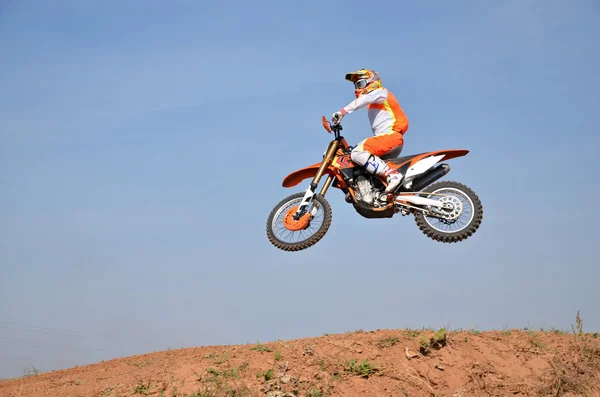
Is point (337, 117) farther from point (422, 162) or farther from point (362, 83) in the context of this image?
point (422, 162)

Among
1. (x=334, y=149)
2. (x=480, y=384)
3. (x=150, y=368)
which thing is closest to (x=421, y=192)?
(x=334, y=149)

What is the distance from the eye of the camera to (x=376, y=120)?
40.3 feet

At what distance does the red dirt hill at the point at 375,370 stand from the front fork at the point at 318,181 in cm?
276

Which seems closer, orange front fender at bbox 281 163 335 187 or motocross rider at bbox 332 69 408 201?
motocross rider at bbox 332 69 408 201

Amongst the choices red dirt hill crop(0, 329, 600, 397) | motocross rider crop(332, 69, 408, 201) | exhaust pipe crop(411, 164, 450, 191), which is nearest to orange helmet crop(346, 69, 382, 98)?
motocross rider crop(332, 69, 408, 201)

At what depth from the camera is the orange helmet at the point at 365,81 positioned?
12102 mm

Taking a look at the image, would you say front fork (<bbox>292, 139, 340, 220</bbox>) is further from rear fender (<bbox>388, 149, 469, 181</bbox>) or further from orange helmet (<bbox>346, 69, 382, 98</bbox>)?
rear fender (<bbox>388, 149, 469, 181</bbox>)

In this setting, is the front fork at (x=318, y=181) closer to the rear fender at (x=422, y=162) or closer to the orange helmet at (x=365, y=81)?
the orange helmet at (x=365, y=81)

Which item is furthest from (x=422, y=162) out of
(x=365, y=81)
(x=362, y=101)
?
(x=365, y=81)

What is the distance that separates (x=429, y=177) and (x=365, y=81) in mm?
2125

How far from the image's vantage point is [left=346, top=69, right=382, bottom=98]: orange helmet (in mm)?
12102

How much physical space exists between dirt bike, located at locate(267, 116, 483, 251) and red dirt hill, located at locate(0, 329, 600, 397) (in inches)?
90.7

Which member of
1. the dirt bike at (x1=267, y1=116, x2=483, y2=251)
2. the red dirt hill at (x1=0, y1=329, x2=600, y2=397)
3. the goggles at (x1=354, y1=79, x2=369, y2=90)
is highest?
the goggles at (x1=354, y1=79, x2=369, y2=90)

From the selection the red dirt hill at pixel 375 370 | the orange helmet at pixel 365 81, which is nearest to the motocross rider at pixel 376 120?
the orange helmet at pixel 365 81
